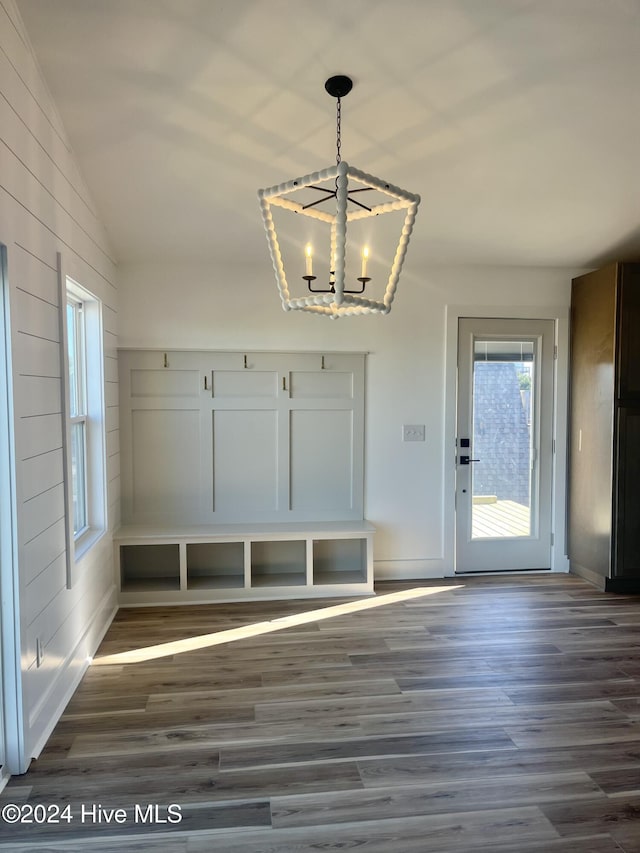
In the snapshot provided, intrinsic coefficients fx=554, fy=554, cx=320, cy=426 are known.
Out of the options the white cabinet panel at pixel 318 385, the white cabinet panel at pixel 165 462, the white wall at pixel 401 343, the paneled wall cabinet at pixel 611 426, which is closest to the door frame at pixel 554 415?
the white wall at pixel 401 343

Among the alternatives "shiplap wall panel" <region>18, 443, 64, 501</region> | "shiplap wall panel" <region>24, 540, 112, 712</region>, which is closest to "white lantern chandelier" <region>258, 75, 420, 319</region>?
"shiplap wall panel" <region>18, 443, 64, 501</region>

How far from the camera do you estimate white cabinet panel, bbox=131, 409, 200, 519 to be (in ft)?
13.6

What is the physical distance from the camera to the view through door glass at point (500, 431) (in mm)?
4449

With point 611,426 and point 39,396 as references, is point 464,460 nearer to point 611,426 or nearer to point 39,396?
point 611,426

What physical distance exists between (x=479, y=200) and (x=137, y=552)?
11.3 feet

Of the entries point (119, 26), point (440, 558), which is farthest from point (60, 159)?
point (440, 558)

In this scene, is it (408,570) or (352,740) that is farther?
(408,570)

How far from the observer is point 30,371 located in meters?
2.24

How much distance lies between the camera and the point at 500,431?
14.6 ft

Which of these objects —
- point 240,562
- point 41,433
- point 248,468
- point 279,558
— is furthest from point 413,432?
point 41,433

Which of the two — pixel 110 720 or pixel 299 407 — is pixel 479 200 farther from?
pixel 110 720

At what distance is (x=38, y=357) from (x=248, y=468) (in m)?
2.13

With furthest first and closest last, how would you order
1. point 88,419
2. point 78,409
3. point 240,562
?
point 240,562 < point 88,419 < point 78,409

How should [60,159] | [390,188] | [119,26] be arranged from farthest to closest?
[60,159]
[119,26]
[390,188]
